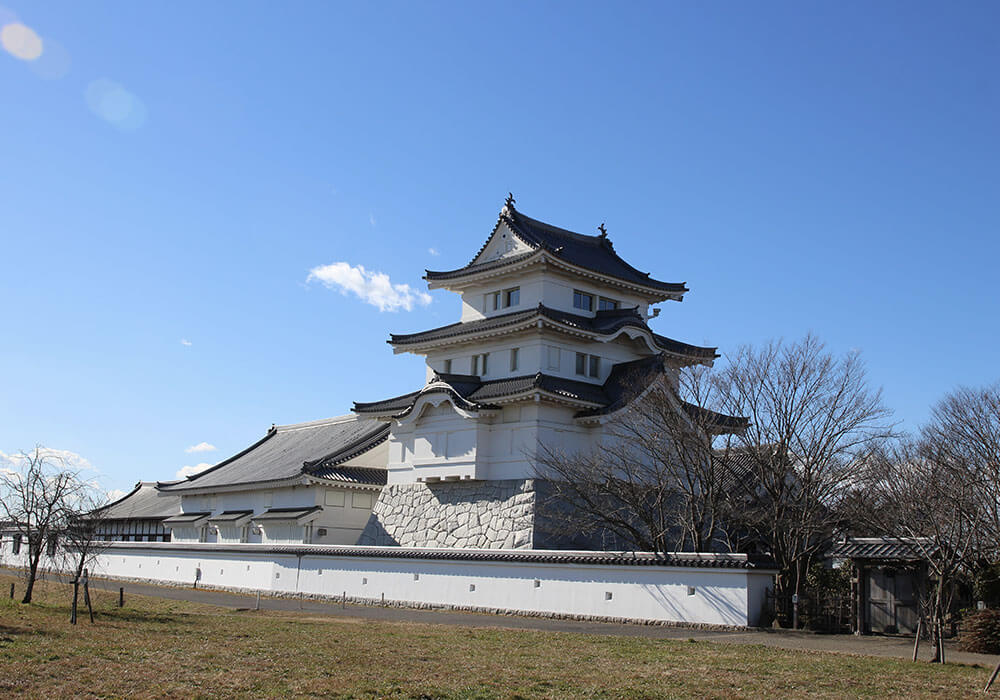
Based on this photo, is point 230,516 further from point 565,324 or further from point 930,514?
point 930,514

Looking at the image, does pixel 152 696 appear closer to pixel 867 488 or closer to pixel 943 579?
pixel 943 579

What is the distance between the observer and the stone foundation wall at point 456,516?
33.5 metres

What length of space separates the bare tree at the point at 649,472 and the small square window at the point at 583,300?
378cm

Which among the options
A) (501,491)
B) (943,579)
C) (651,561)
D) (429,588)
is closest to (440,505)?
(501,491)

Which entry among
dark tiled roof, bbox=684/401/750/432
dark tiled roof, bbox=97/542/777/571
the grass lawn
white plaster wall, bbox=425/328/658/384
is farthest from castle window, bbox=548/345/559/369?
the grass lawn

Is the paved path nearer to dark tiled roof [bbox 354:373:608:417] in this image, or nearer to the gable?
dark tiled roof [bbox 354:373:608:417]

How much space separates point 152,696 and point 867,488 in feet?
78.5

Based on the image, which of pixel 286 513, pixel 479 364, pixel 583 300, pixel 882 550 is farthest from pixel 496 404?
pixel 882 550

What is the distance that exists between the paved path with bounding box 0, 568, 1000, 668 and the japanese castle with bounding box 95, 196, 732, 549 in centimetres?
587

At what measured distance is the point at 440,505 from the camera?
36.6m

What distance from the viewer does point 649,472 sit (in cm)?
3191

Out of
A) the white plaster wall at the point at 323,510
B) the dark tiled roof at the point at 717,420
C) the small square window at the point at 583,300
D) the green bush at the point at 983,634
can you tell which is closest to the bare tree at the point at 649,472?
the dark tiled roof at the point at 717,420

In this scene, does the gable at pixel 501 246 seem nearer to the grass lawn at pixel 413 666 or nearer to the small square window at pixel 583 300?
the small square window at pixel 583 300

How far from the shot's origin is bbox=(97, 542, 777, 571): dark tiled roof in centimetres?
2295
